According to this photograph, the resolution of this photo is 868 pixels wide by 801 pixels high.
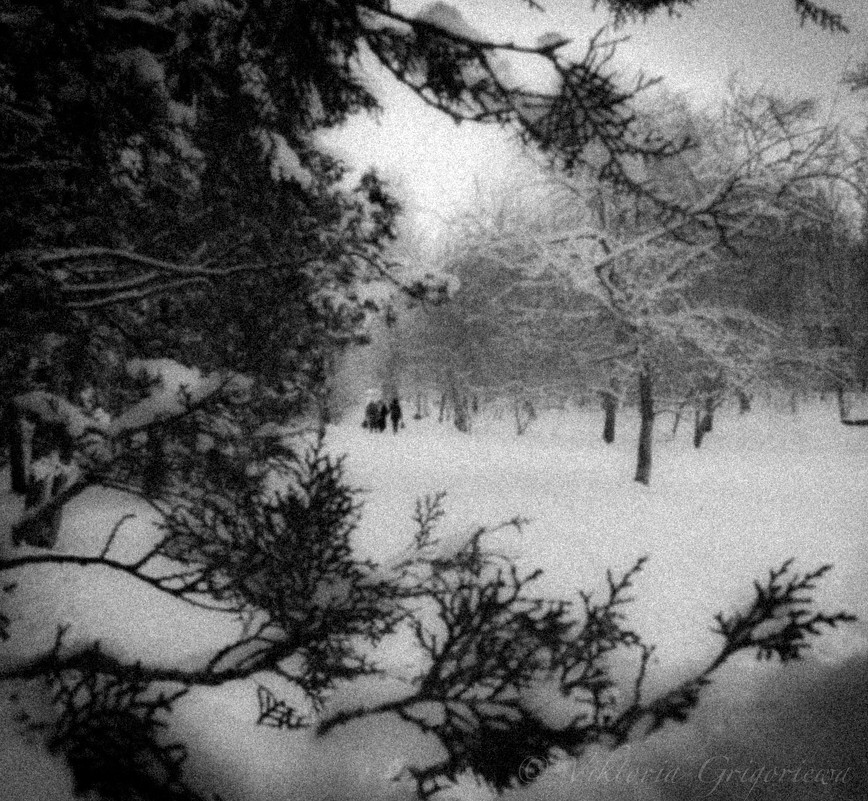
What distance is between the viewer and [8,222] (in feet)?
9.12

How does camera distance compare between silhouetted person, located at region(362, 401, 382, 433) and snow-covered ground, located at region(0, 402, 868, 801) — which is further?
silhouetted person, located at region(362, 401, 382, 433)

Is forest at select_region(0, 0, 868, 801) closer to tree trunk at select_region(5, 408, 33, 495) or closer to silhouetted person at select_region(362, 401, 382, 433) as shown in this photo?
tree trunk at select_region(5, 408, 33, 495)

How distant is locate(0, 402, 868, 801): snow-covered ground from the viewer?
197 cm

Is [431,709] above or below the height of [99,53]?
below

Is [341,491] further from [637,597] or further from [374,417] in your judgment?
[374,417]

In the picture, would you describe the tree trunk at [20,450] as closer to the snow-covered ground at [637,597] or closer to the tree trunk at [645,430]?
the snow-covered ground at [637,597]

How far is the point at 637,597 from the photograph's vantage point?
662 centimetres

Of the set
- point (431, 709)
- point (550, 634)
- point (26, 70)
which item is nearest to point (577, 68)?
point (26, 70)

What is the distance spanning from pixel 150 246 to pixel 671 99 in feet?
36.7

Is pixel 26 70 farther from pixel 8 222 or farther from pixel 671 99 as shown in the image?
pixel 671 99

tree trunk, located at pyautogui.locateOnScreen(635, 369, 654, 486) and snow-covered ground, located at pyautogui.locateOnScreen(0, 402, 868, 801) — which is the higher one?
tree trunk, located at pyautogui.locateOnScreen(635, 369, 654, 486)

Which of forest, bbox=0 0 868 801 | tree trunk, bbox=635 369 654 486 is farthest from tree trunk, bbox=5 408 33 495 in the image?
tree trunk, bbox=635 369 654 486

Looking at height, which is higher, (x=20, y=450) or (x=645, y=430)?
(x=645, y=430)

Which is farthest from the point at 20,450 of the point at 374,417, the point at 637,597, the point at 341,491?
the point at 374,417
